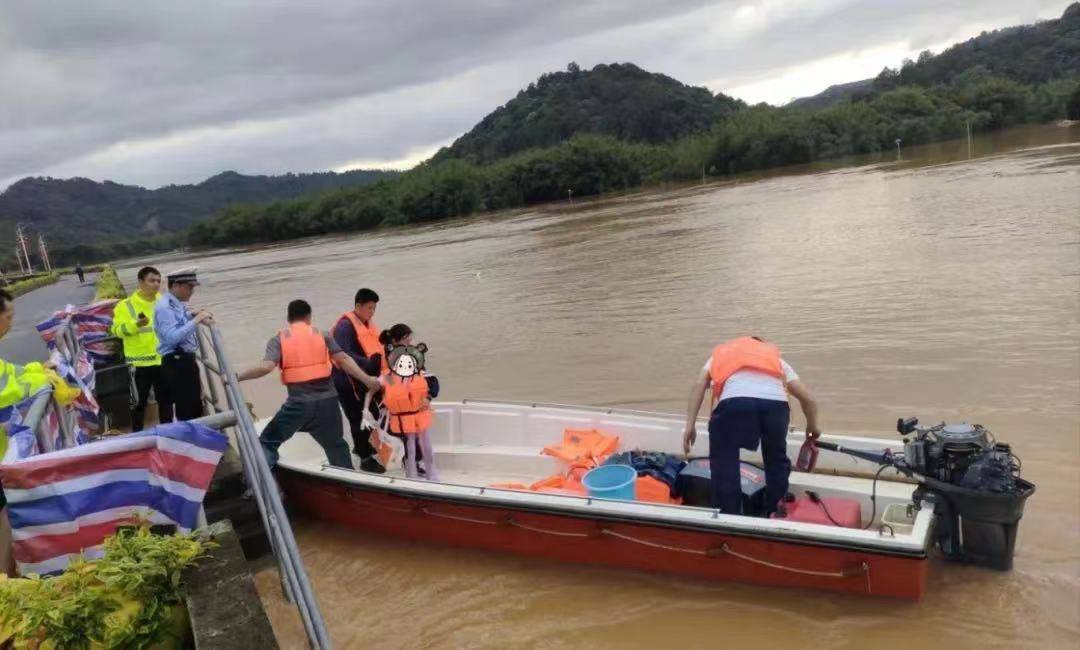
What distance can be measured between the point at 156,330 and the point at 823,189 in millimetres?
30276

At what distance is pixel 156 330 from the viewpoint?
496 cm

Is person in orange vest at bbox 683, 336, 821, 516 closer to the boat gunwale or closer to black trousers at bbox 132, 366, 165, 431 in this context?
the boat gunwale

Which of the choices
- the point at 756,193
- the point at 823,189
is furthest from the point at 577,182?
the point at 823,189

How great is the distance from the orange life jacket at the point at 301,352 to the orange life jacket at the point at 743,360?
102 inches

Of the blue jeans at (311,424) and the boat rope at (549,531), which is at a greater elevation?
the blue jeans at (311,424)

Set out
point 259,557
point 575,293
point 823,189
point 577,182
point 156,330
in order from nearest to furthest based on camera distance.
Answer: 1. point 259,557
2. point 156,330
3. point 575,293
4. point 823,189
5. point 577,182

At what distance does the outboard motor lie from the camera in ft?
12.1

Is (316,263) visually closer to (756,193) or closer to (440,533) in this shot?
(756,193)

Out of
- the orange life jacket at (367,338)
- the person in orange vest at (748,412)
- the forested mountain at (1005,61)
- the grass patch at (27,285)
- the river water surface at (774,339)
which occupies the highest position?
the forested mountain at (1005,61)

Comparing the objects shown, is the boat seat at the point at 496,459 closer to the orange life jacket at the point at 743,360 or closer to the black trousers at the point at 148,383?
the orange life jacket at the point at 743,360

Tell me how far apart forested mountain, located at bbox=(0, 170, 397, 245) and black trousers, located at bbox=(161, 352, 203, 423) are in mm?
128640

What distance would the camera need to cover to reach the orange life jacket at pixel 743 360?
13.0 ft

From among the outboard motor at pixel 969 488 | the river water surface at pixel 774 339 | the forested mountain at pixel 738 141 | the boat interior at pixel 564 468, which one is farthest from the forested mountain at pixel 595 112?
the outboard motor at pixel 969 488

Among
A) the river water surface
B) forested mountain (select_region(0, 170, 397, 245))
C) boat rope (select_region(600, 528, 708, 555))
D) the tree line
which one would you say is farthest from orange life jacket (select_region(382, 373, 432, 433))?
forested mountain (select_region(0, 170, 397, 245))
